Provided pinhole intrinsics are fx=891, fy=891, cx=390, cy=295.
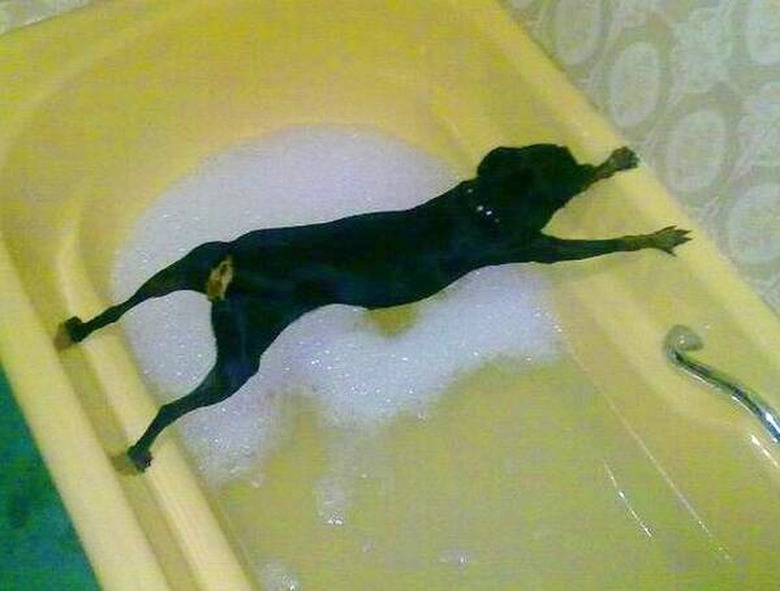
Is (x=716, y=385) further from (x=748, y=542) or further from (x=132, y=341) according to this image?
(x=132, y=341)

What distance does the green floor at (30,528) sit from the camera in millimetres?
1206

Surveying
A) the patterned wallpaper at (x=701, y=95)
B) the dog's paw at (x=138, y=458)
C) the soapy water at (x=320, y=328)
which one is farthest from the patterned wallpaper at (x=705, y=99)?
the dog's paw at (x=138, y=458)

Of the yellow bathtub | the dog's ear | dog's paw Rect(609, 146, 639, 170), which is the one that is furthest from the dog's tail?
dog's paw Rect(609, 146, 639, 170)

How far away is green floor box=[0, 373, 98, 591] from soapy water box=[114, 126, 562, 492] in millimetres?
223

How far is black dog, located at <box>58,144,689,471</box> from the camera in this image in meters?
1.07

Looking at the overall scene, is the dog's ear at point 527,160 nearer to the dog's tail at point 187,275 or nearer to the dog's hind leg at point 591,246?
the dog's hind leg at point 591,246

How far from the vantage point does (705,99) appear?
3.59 feet

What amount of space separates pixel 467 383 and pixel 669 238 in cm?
37

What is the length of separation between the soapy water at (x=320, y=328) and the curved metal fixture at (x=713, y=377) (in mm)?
217

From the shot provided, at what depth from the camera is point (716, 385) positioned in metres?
1.10

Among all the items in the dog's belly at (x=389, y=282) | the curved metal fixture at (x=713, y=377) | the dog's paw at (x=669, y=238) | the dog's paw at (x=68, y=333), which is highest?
the dog's paw at (x=669, y=238)

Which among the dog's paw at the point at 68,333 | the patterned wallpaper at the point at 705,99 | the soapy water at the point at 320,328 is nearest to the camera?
the patterned wallpaper at the point at 705,99

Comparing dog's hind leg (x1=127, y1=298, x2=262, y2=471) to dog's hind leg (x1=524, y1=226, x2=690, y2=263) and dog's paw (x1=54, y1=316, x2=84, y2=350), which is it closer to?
dog's paw (x1=54, y1=316, x2=84, y2=350)

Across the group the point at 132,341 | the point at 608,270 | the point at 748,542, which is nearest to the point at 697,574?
the point at 748,542
